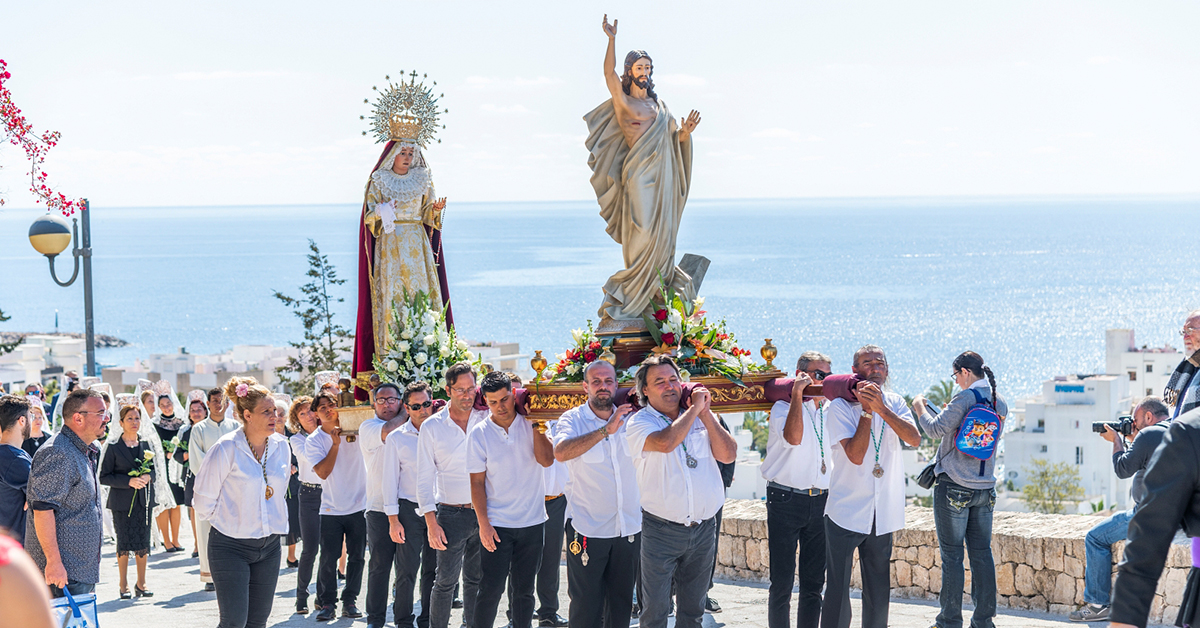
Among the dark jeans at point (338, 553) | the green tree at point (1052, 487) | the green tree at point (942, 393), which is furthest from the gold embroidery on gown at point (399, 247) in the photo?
the green tree at point (942, 393)

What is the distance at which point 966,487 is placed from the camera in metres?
7.94

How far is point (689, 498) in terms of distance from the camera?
671 centimetres

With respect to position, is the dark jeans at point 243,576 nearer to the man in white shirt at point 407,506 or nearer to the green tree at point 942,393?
the man in white shirt at point 407,506

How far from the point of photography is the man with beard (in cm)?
733

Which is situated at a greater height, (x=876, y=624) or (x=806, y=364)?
(x=806, y=364)

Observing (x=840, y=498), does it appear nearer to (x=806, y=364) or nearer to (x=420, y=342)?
(x=806, y=364)

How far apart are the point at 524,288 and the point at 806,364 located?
15086 centimetres

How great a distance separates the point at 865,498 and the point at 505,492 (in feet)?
7.17

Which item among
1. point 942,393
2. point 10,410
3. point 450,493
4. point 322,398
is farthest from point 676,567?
point 942,393

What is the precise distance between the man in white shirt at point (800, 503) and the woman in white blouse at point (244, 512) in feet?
10.2

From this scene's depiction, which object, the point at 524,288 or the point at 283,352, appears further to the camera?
the point at 524,288

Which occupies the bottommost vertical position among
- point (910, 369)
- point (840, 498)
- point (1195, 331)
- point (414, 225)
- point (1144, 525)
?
point (910, 369)

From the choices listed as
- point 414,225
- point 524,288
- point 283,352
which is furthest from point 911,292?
point 414,225

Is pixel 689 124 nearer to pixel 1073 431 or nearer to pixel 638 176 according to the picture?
pixel 638 176
